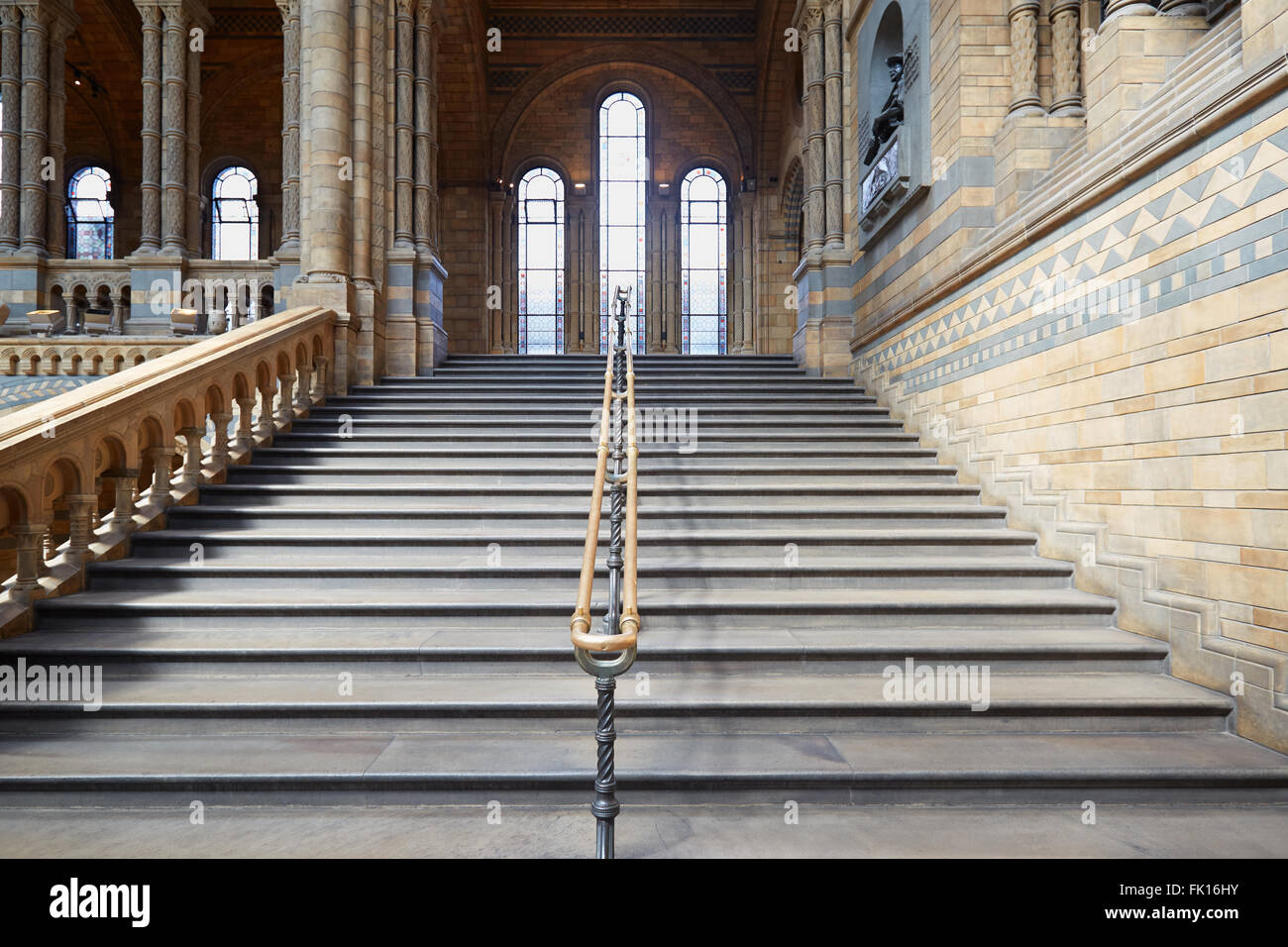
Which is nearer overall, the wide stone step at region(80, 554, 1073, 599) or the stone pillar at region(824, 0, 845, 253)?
the wide stone step at region(80, 554, 1073, 599)

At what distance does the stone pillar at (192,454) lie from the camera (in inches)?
229

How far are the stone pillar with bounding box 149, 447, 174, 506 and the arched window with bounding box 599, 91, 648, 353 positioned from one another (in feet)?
39.6

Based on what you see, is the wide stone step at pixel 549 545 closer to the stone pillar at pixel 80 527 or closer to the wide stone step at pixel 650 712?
the stone pillar at pixel 80 527

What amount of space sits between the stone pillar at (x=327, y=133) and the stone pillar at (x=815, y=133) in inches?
214

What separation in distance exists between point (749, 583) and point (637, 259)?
13354 millimetres

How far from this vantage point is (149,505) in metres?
5.46

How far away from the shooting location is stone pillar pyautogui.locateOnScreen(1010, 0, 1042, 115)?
636cm

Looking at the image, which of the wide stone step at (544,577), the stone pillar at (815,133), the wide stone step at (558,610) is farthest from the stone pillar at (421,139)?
the wide stone step at (558,610)

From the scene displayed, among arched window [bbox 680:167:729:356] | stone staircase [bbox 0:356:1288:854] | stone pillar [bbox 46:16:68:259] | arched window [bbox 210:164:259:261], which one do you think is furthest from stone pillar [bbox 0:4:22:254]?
arched window [bbox 680:167:729:356]

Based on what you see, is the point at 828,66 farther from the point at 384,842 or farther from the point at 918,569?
the point at 384,842

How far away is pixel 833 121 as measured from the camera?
33.3 feet

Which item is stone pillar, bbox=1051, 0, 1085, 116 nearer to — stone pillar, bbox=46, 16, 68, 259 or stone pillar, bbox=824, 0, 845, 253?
stone pillar, bbox=824, 0, 845, 253

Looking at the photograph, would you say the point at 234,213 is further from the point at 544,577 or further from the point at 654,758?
the point at 654,758
